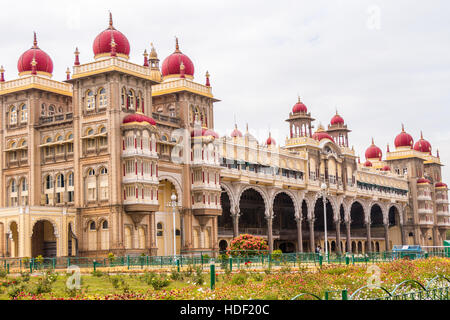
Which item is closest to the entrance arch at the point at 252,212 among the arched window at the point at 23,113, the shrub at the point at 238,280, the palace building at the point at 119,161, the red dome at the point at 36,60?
the palace building at the point at 119,161

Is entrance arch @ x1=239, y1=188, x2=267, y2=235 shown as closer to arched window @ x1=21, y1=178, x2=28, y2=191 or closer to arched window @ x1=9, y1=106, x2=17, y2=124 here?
arched window @ x1=21, y1=178, x2=28, y2=191

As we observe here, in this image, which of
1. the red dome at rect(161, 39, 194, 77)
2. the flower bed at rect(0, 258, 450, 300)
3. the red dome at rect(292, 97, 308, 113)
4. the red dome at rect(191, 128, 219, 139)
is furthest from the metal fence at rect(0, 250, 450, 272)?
the red dome at rect(292, 97, 308, 113)

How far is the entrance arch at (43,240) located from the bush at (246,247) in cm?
2012

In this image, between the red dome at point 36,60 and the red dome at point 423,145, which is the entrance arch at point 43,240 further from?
the red dome at point 423,145

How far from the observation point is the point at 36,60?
6088 centimetres

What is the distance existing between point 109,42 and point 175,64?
33.6 ft

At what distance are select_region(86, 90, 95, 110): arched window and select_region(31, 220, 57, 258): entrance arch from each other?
36.7 feet

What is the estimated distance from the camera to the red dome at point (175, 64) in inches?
2559

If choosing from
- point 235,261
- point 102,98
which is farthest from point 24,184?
point 235,261

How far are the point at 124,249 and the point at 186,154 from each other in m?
12.4
